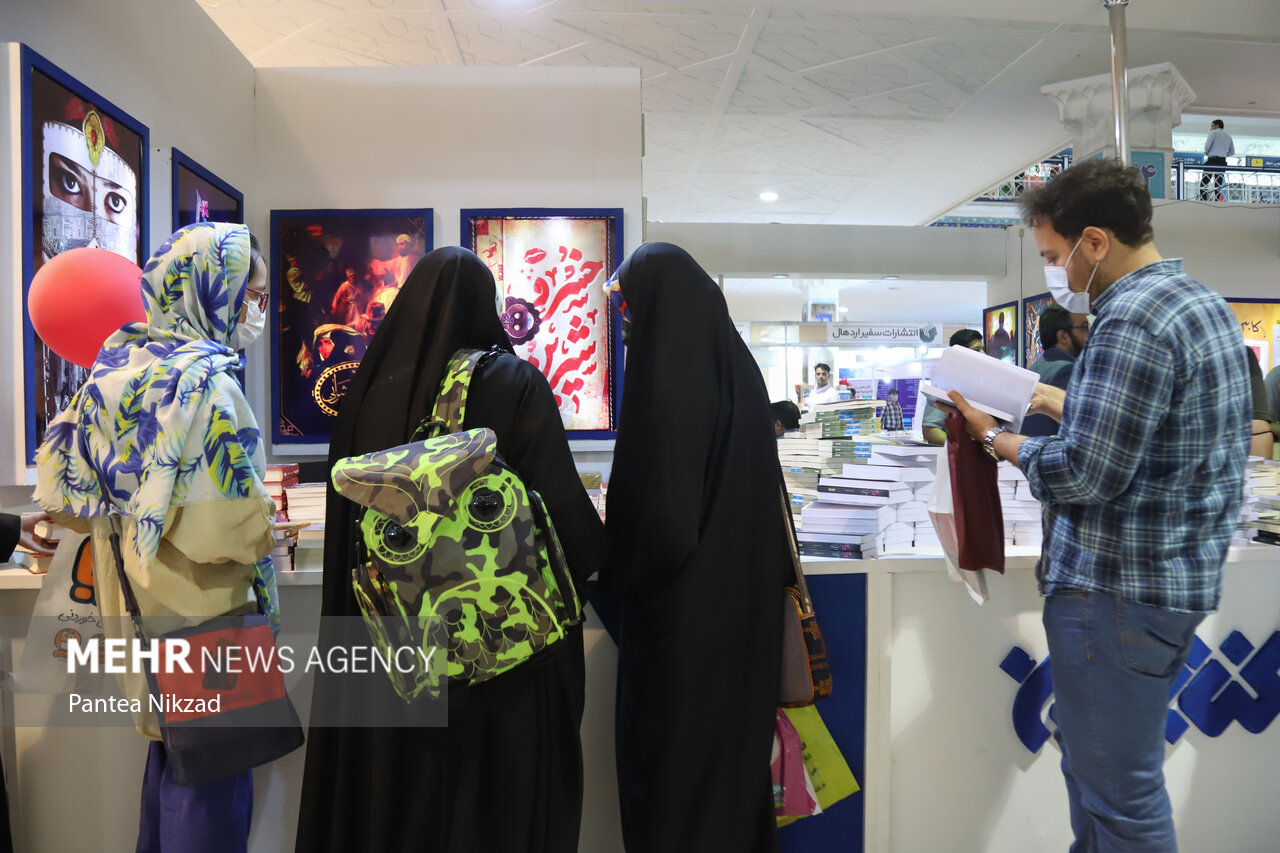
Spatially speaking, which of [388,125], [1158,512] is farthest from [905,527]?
[388,125]

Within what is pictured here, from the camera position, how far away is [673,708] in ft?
4.71

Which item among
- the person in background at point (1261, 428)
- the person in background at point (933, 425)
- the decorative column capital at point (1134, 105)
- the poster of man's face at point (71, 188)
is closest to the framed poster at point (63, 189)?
the poster of man's face at point (71, 188)

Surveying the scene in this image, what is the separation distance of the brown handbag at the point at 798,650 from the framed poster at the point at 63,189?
6.42 feet

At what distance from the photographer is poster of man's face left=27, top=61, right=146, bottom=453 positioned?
6.42ft

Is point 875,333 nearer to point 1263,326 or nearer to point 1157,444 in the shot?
point 1263,326

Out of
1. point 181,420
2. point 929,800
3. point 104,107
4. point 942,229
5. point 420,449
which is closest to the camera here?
point 420,449

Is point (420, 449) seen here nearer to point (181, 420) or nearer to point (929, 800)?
point (181, 420)

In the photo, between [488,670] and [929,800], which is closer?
[488,670]

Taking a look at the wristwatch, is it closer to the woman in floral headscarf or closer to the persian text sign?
the woman in floral headscarf

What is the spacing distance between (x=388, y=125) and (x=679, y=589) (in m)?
2.96

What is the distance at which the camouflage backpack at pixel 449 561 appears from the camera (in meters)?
1.15

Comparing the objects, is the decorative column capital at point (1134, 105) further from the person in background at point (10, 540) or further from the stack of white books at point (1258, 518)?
the person in background at point (10, 540)

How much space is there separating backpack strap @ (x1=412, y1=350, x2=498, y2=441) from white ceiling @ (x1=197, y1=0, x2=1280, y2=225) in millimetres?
3185

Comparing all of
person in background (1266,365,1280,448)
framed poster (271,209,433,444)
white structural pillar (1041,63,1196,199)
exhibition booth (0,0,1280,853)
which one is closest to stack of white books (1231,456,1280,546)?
exhibition booth (0,0,1280,853)
